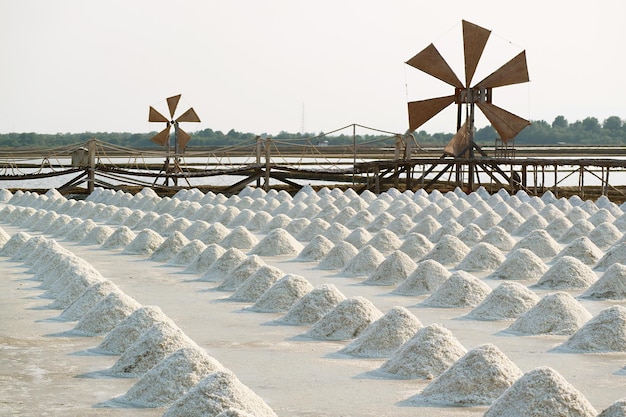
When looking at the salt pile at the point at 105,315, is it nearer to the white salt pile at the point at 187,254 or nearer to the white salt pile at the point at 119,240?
the white salt pile at the point at 187,254

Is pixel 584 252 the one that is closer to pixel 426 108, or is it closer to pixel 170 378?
pixel 170 378

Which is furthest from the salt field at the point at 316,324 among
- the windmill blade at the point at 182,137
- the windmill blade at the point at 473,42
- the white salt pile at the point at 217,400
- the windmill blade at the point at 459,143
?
the windmill blade at the point at 182,137

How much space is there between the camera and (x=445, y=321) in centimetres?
844

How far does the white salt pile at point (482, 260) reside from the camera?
1162cm

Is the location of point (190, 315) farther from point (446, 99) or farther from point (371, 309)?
point (446, 99)

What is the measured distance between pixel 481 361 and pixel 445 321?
2.50 metres

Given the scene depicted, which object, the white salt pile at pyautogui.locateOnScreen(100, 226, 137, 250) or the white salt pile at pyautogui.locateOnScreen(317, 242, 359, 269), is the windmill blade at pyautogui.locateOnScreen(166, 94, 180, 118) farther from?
the white salt pile at pyautogui.locateOnScreen(317, 242, 359, 269)

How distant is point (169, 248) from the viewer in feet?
43.1

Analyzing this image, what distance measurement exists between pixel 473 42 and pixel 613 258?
12118mm

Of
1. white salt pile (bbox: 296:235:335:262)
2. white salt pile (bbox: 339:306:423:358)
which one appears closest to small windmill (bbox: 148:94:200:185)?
white salt pile (bbox: 296:235:335:262)

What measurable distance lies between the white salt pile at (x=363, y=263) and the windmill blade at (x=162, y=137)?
66.4 feet

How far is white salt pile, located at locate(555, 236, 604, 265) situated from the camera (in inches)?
475

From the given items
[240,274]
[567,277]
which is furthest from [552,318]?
[240,274]

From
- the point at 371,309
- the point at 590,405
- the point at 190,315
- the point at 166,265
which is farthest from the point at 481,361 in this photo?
the point at 166,265
